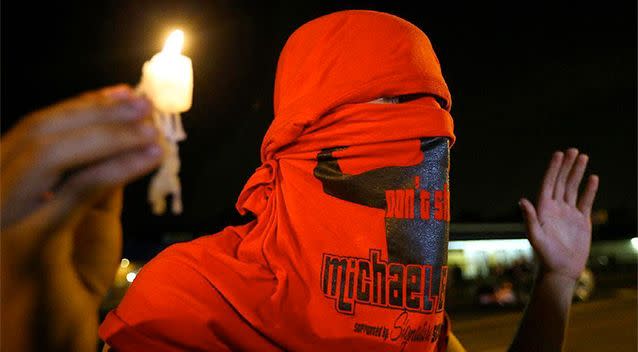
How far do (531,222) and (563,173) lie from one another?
0.26m

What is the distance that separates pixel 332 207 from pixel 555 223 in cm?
117

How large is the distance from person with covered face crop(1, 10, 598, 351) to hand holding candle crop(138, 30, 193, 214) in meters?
0.64

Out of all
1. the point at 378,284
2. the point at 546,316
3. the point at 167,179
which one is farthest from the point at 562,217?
the point at 167,179

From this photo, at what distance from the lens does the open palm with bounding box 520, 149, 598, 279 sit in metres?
1.99

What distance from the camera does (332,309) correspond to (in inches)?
50.4

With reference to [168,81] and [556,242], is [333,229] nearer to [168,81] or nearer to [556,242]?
[168,81]

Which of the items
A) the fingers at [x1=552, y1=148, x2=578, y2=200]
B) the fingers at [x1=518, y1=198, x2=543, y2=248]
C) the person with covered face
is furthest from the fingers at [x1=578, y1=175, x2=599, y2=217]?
the person with covered face

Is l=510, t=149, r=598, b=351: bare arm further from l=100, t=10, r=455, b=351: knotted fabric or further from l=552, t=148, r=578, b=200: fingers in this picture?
l=100, t=10, r=455, b=351: knotted fabric

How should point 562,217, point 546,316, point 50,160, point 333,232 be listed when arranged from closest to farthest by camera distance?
point 50,160
point 333,232
point 546,316
point 562,217

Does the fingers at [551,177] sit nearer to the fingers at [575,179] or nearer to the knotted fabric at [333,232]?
the fingers at [575,179]

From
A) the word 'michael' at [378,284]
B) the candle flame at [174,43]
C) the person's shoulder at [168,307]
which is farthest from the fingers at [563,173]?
the candle flame at [174,43]

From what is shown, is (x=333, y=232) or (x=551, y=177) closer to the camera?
(x=333, y=232)

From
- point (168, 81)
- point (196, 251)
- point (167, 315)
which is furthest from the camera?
point (196, 251)

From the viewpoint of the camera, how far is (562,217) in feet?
6.71
